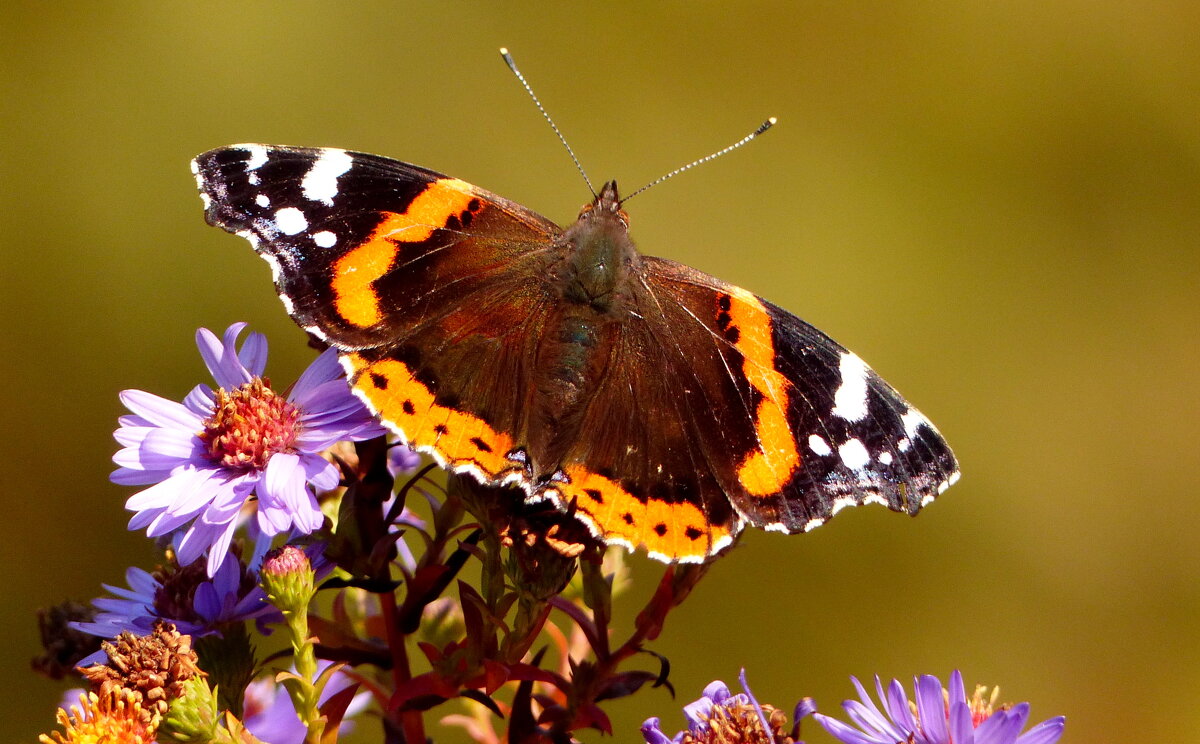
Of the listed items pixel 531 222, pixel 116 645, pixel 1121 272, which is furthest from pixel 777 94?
pixel 116 645

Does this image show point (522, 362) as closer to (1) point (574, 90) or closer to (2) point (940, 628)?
(2) point (940, 628)

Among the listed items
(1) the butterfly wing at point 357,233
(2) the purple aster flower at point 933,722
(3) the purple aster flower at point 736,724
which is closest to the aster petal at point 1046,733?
(2) the purple aster flower at point 933,722

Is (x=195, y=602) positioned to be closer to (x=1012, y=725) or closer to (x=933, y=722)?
(x=933, y=722)

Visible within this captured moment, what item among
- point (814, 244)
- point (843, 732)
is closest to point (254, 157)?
point (843, 732)

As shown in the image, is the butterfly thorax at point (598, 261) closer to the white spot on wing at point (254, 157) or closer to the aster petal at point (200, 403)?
the white spot on wing at point (254, 157)

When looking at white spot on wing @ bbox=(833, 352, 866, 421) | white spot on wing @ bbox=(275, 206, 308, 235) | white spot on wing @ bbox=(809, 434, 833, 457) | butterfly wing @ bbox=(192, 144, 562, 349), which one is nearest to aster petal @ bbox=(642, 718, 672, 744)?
white spot on wing @ bbox=(809, 434, 833, 457)
